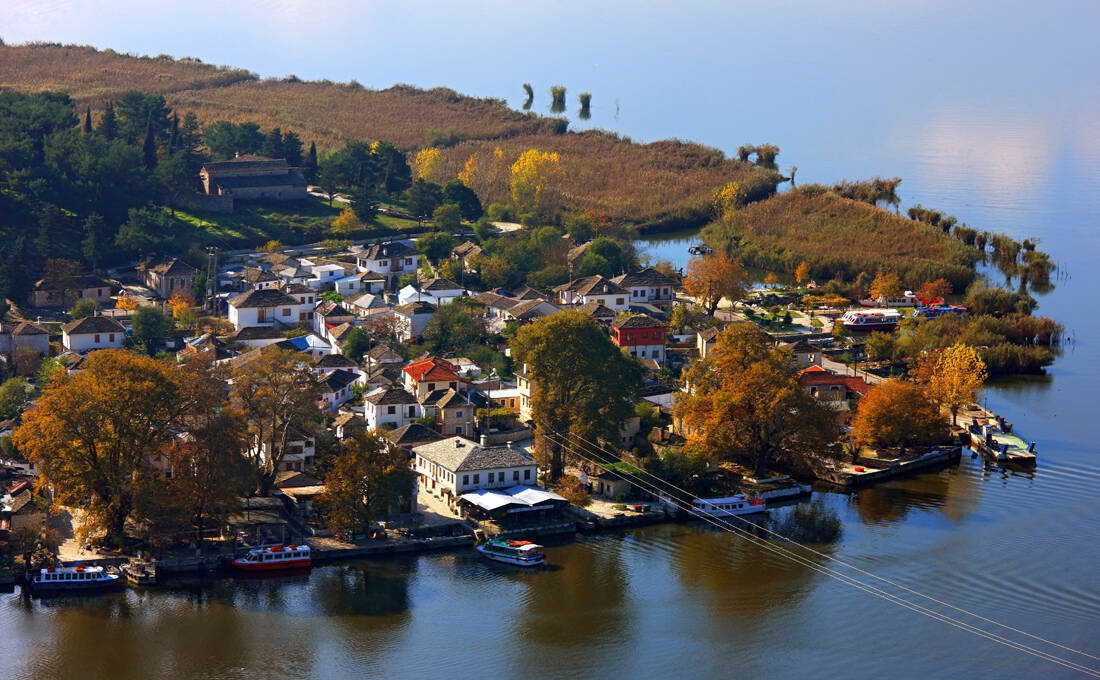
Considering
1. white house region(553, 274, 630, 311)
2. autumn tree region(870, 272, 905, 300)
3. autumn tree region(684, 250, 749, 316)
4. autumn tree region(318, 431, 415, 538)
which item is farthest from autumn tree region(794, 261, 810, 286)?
autumn tree region(318, 431, 415, 538)

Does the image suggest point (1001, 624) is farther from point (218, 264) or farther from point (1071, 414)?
point (218, 264)

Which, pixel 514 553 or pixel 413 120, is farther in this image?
pixel 413 120

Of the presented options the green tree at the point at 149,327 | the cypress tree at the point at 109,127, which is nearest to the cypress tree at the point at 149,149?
the cypress tree at the point at 109,127

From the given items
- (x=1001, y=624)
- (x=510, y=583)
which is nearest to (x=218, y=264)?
(x=510, y=583)

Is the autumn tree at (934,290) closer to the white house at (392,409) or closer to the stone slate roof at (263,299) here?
the stone slate roof at (263,299)

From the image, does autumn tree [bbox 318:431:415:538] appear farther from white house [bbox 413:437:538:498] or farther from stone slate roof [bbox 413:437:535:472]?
stone slate roof [bbox 413:437:535:472]

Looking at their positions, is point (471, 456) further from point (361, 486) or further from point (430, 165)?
point (430, 165)

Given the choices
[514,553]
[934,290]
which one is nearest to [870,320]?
[934,290]

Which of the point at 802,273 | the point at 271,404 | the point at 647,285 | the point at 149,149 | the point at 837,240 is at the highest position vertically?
the point at 149,149
